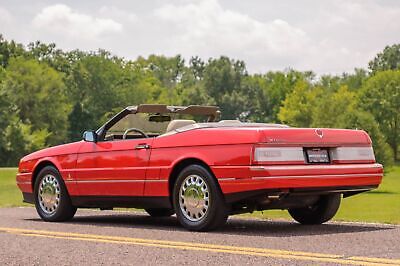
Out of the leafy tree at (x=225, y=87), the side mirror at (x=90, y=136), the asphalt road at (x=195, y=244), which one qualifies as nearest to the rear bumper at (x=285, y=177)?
the asphalt road at (x=195, y=244)

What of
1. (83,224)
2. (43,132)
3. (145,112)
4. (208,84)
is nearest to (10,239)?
(83,224)

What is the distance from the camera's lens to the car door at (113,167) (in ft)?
31.6

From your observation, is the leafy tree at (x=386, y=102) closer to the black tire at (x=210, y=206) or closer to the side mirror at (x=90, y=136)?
the side mirror at (x=90, y=136)

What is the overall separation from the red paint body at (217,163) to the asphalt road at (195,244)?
19.6 inches

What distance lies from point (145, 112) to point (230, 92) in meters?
106

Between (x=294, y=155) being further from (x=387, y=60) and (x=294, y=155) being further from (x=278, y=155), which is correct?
(x=387, y=60)

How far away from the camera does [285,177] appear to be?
8258mm

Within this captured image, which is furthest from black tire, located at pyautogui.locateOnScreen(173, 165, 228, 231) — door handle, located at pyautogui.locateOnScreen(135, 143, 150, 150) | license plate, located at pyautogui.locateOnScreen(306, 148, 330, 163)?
license plate, located at pyautogui.locateOnScreen(306, 148, 330, 163)

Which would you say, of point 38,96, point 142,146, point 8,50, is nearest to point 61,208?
point 142,146

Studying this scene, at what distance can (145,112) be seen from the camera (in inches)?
408

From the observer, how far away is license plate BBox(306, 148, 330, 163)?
8617 millimetres

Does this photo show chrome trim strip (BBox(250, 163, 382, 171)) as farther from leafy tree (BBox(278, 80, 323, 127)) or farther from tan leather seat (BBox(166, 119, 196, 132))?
leafy tree (BBox(278, 80, 323, 127))

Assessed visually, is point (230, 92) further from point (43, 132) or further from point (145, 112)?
point (145, 112)

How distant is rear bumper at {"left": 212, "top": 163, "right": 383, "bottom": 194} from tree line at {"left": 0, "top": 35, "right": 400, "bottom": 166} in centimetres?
5564
